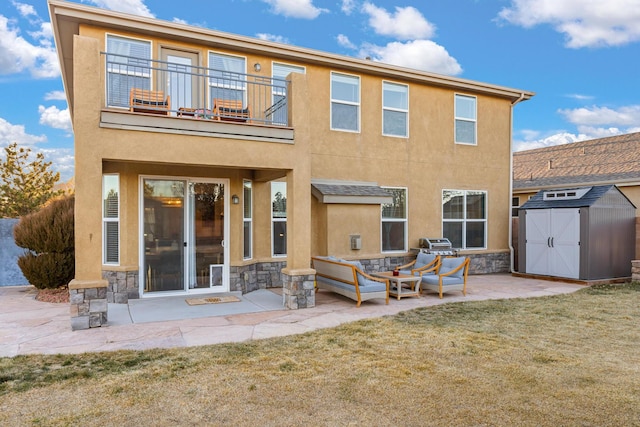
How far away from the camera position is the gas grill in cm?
1243

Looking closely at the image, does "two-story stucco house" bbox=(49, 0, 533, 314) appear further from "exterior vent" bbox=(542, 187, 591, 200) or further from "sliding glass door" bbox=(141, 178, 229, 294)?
"exterior vent" bbox=(542, 187, 591, 200)

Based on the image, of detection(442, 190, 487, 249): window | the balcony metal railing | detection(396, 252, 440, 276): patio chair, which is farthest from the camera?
detection(442, 190, 487, 249): window

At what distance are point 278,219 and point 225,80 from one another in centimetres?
362

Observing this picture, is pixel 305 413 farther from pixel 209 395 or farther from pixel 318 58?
pixel 318 58

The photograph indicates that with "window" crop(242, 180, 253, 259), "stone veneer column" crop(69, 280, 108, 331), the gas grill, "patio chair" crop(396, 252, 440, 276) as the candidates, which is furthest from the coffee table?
"stone veneer column" crop(69, 280, 108, 331)

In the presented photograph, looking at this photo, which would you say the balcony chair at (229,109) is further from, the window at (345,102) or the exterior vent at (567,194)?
the exterior vent at (567,194)

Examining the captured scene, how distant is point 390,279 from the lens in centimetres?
938

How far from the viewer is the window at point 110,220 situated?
905 centimetres

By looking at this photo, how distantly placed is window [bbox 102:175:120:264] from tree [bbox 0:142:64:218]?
46.7 feet

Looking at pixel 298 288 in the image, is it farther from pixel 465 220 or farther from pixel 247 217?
pixel 465 220

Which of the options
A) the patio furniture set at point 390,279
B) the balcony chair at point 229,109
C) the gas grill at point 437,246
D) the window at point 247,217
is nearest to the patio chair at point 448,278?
the patio furniture set at point 390,279

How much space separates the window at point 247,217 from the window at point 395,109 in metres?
4.50

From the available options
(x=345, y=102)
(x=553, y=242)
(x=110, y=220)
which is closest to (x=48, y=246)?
(x=110, y=220)

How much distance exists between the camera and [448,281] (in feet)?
32.6
